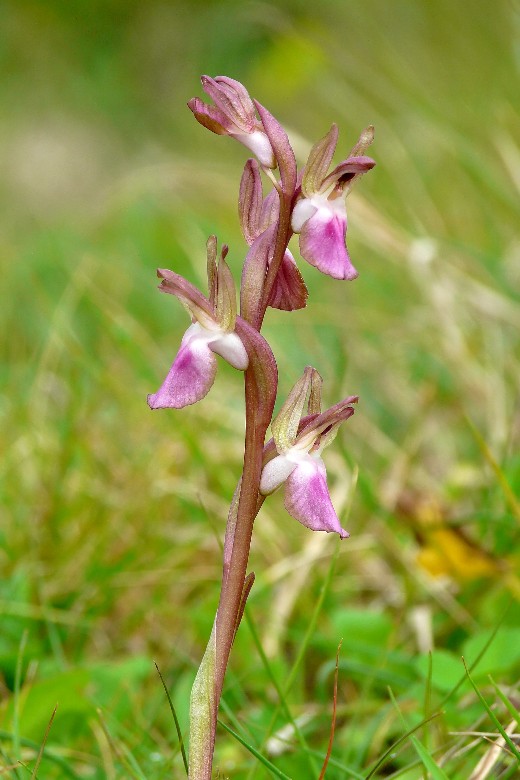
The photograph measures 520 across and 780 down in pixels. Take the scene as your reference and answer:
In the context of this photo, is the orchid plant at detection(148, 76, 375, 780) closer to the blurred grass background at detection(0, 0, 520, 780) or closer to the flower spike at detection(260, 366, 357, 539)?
the flower spike at detection(260, 366, 357, 539)

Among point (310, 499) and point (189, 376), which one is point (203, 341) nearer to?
point (189, 376)

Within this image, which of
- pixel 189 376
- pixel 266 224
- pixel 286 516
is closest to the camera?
pixel 189 376

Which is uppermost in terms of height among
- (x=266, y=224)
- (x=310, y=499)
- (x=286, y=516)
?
(x=266, y=224)

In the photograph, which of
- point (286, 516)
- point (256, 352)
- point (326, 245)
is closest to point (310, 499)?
point (256, 352)

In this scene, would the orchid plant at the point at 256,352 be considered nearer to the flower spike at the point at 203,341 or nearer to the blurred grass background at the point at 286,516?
the flower spike at the point at 203,341

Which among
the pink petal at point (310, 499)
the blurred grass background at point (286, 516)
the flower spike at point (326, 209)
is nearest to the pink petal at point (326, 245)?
the flower spike at point (326, 209)

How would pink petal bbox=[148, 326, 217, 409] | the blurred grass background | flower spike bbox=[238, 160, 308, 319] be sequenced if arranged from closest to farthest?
1. pink petal bbox=[148, 326, 217, 409]
2. flower spike bbox=[238, 160, 308, 319]
3. the blurred grass background

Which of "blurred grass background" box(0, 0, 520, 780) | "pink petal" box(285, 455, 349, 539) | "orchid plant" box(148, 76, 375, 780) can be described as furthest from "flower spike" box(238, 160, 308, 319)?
"blurred grass background" box(0, 0, 520, 780)

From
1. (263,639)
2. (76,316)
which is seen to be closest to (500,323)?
(263,639)
